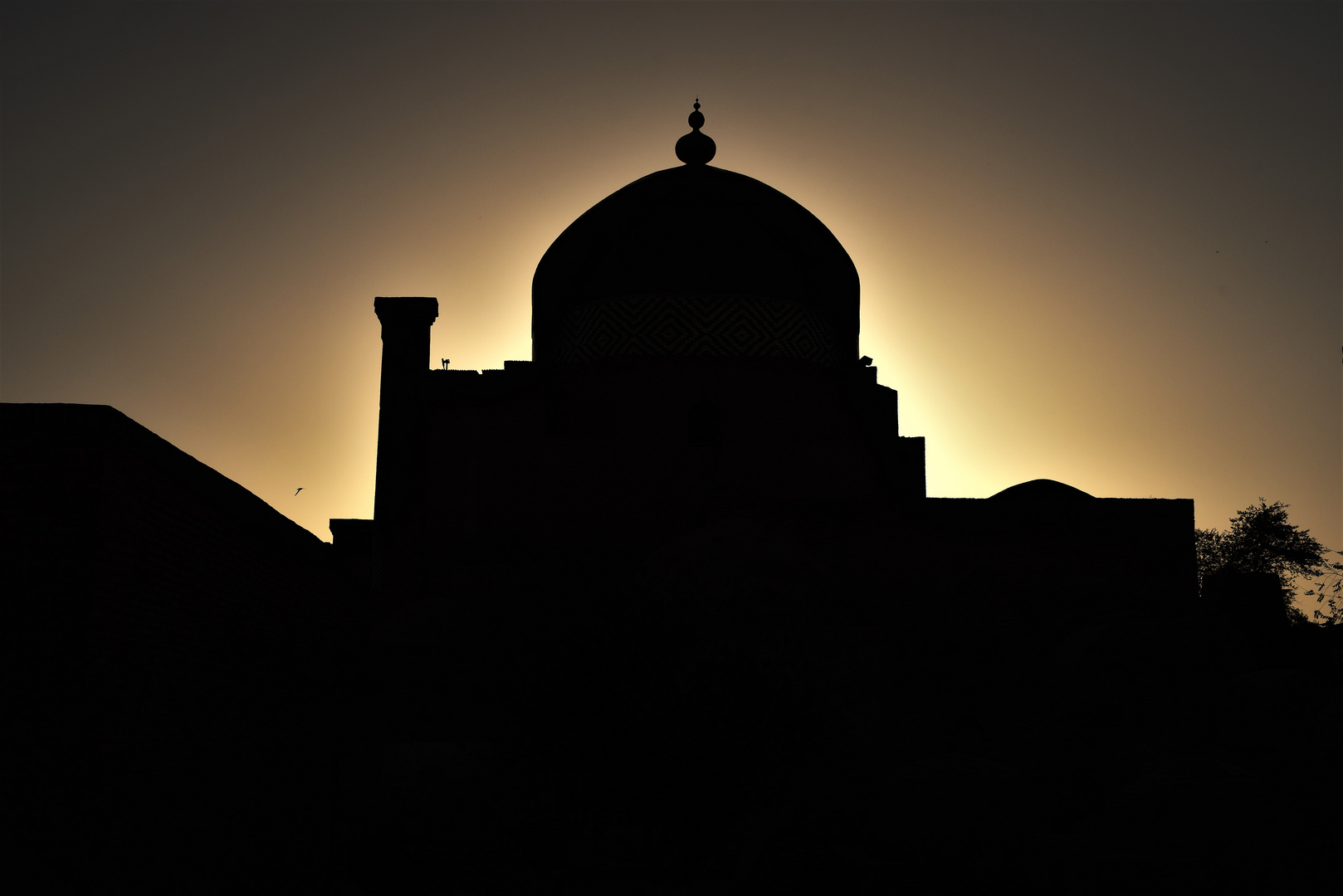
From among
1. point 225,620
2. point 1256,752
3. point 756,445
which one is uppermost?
point 756,445

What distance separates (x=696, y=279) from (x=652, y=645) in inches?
254

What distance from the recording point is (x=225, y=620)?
790 cm

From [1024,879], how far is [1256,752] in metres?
3.96

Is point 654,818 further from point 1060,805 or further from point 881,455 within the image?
point 881,455

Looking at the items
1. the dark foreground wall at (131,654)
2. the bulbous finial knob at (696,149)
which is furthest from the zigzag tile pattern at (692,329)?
the dark foreground wall at (131,654)

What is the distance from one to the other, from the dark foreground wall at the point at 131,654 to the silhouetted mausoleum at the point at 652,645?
0.08 ft

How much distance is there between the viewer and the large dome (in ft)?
51.0

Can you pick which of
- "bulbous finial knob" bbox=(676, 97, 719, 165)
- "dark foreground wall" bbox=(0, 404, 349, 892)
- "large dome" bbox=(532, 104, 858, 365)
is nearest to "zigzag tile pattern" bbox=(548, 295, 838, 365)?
"large dome" bbox=(532, 104, 858, 365)

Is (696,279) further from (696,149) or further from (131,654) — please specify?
(131,654)

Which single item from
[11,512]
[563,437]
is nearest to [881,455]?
[563,437]

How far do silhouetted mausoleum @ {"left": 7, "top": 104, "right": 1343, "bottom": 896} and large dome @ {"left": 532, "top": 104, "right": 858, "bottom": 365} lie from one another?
0.05m

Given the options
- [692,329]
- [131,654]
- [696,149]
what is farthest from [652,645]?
[696,149]

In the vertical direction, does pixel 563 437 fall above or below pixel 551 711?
above

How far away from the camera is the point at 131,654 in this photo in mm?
6402
